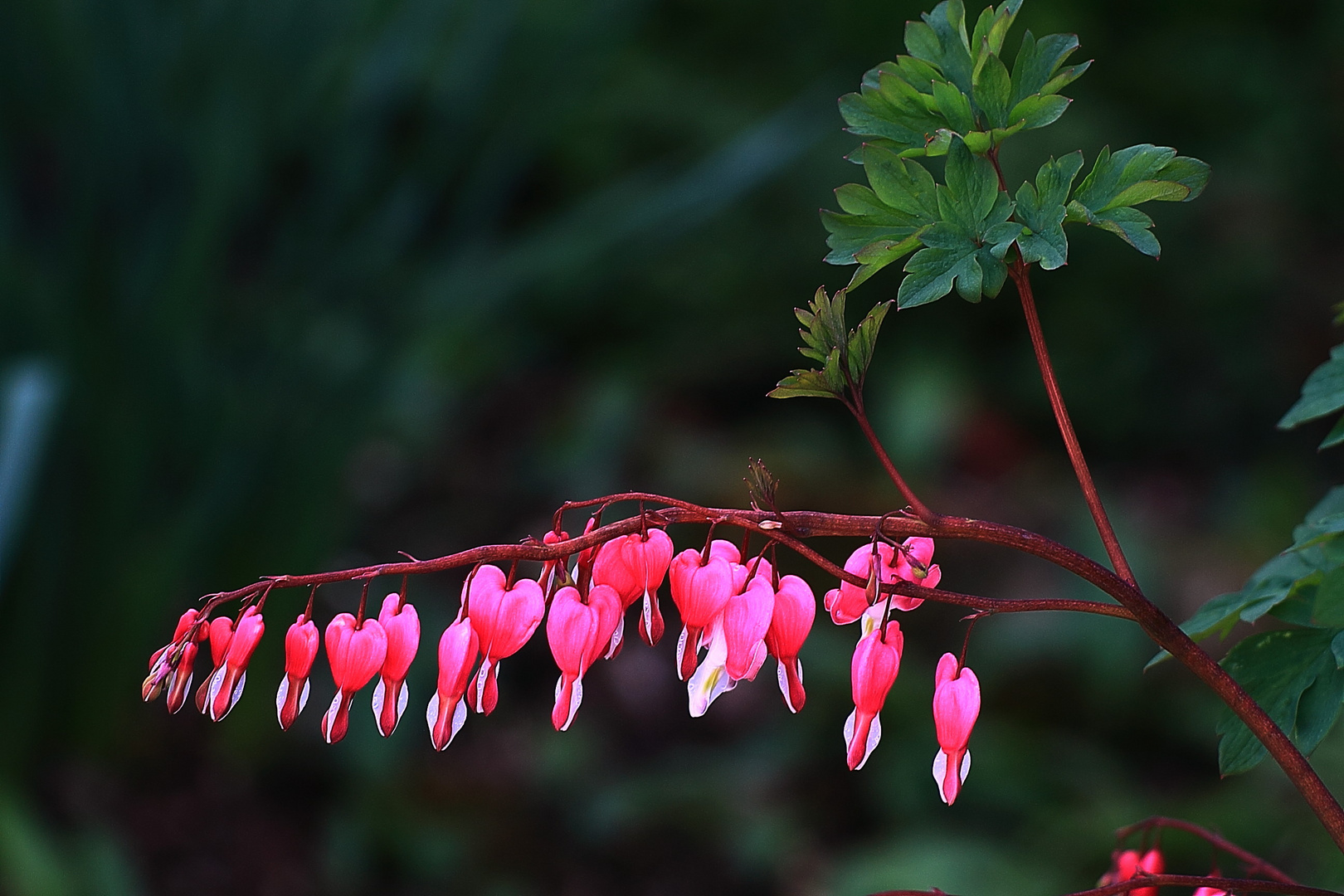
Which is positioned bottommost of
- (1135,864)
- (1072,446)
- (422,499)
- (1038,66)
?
(1135,864)

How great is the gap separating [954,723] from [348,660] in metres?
0.17

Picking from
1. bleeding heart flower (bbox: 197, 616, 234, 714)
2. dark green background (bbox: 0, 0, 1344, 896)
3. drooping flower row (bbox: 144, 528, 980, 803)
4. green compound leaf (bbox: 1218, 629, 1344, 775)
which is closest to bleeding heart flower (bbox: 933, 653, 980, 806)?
drooping flower row (bbox: 144, 528, 980, 803)

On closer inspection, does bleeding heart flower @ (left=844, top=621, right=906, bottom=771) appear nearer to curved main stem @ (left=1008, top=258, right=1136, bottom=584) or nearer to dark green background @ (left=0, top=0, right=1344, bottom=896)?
curved main stem @ (left=1008, top=258, right=1136, bottom=584)

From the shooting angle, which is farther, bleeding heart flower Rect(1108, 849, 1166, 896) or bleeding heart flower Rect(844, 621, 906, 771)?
bleeding heart flower Rect(1108, 849, 1166, 896)

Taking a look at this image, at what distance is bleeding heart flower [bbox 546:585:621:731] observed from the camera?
12.3 inches

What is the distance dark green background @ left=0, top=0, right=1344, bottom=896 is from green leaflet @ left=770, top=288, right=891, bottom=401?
0.99 m

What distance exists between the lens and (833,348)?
1.09 ft

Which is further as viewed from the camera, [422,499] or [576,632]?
[422,499]

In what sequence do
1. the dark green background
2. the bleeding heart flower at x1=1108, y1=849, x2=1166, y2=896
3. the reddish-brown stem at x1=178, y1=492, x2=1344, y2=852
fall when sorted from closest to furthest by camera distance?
the reddish-brown stem at x1=178, y1=492, x2=1344, y2=852 < the bleeding heart flower at x1=1108, y1=849, x2=1166, y2=896 < the dark green background

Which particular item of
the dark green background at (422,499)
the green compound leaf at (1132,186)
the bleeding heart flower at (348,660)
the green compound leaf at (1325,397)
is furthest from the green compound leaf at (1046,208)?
the dark green background at (422,499)

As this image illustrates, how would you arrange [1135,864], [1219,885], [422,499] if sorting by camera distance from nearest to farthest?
[1219,885] → [1135,864] → [422,499]

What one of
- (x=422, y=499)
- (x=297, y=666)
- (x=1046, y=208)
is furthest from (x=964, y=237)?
(x=422, y=499)

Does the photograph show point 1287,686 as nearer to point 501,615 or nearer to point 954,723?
point 954,723

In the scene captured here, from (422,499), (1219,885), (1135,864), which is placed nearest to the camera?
(1219,885)
